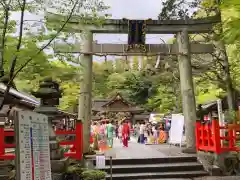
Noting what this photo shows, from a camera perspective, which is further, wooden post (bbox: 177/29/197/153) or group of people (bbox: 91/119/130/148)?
→ group of people (bbox: 91/119/130/148)

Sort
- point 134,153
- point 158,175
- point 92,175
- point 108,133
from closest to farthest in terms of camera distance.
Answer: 1. point 92,175
2. point 158,175
3. point 134,153
4. point 108,133

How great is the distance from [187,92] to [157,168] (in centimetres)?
377

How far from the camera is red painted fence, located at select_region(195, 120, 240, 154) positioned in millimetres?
12539

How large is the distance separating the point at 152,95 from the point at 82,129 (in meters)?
40.0

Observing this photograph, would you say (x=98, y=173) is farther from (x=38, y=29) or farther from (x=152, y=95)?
(x=152, y=95)

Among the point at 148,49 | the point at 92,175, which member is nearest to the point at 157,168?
the point at 92,175

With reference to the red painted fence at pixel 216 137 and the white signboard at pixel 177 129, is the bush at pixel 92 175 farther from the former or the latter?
the white signboard at pixel 177 129

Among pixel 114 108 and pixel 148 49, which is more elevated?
pixel 114 108

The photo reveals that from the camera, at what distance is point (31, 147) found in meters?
4.08

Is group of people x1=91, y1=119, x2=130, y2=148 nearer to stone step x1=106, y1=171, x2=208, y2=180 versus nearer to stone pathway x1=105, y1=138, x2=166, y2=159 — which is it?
stone pathway x1=105, y1=138, x2=166, y2=159

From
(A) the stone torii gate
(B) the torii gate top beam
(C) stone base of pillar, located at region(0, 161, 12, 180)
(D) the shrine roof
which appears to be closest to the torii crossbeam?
(A) the stone torii gate

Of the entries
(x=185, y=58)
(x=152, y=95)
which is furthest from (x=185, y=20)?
(x=152, y=95)

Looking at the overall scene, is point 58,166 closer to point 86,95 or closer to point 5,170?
point 5,170

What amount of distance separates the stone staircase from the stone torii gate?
136 cm
